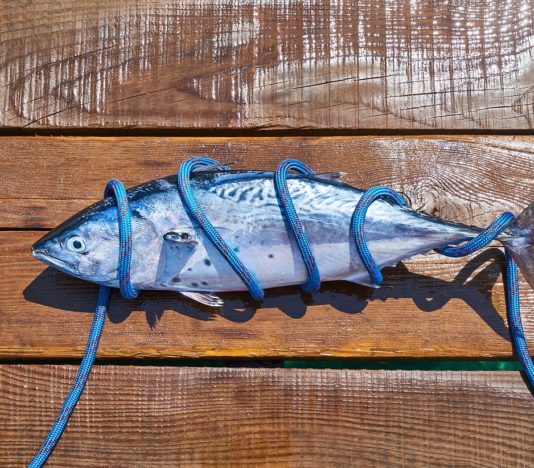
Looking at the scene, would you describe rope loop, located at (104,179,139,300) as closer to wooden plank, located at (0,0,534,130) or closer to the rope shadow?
the rope shadow

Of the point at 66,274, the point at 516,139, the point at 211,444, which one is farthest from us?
the point at 516,139

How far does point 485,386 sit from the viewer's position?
2.06 metres

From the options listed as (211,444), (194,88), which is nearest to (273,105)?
(194,88)

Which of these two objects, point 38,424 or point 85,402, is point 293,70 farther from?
point 38,424

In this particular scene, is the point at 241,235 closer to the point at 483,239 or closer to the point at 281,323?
the point at 281,323

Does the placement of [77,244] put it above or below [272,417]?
above

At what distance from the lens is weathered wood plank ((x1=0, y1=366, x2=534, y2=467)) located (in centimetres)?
201

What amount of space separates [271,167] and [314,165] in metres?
0.19

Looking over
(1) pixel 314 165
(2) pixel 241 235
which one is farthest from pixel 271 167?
(2) pixel 241 235

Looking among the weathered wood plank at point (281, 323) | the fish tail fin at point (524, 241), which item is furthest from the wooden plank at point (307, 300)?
the fish tail fin at point (524, 241)

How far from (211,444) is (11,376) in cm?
84

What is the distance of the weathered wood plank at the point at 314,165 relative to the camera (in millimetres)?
2262

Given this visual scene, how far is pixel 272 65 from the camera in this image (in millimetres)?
2428

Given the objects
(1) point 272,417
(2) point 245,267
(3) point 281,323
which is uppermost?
(2) point 245,267
